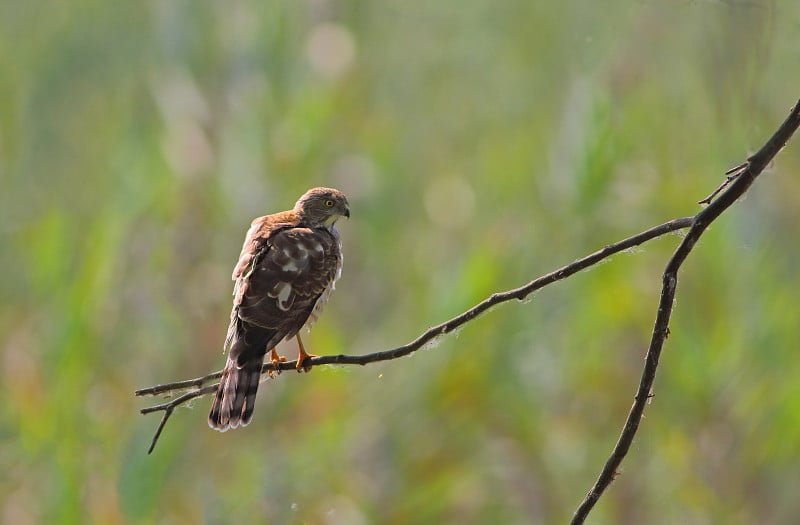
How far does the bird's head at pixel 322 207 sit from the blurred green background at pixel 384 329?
8.13 feet

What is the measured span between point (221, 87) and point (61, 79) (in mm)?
2187

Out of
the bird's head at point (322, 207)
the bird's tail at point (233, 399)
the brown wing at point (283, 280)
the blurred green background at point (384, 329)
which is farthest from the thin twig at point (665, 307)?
the blurred green background at point (384, 329)

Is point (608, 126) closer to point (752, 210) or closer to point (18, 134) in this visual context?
point (752, 210)

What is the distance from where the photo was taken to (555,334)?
885 cm

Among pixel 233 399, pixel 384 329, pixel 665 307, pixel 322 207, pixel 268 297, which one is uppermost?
pixel 384 329

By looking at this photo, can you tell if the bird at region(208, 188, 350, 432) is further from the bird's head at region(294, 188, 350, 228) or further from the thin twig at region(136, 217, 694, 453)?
the thin twig at region(136, 217, 694, 453)

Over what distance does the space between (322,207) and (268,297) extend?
94cm

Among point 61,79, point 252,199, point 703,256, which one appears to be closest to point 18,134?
point 61,79

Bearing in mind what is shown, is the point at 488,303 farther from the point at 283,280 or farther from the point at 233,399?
the point at 283,280

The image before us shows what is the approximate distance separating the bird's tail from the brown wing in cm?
19

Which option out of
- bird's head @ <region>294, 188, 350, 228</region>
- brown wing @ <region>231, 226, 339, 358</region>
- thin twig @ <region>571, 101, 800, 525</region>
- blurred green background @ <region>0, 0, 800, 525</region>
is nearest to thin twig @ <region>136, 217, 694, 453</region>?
thin twig @ <region>571, 101, 800, 525</region>

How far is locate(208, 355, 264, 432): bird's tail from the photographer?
12.6 feet

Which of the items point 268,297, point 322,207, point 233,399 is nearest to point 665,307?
point 233,399

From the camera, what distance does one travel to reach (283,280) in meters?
4.27
